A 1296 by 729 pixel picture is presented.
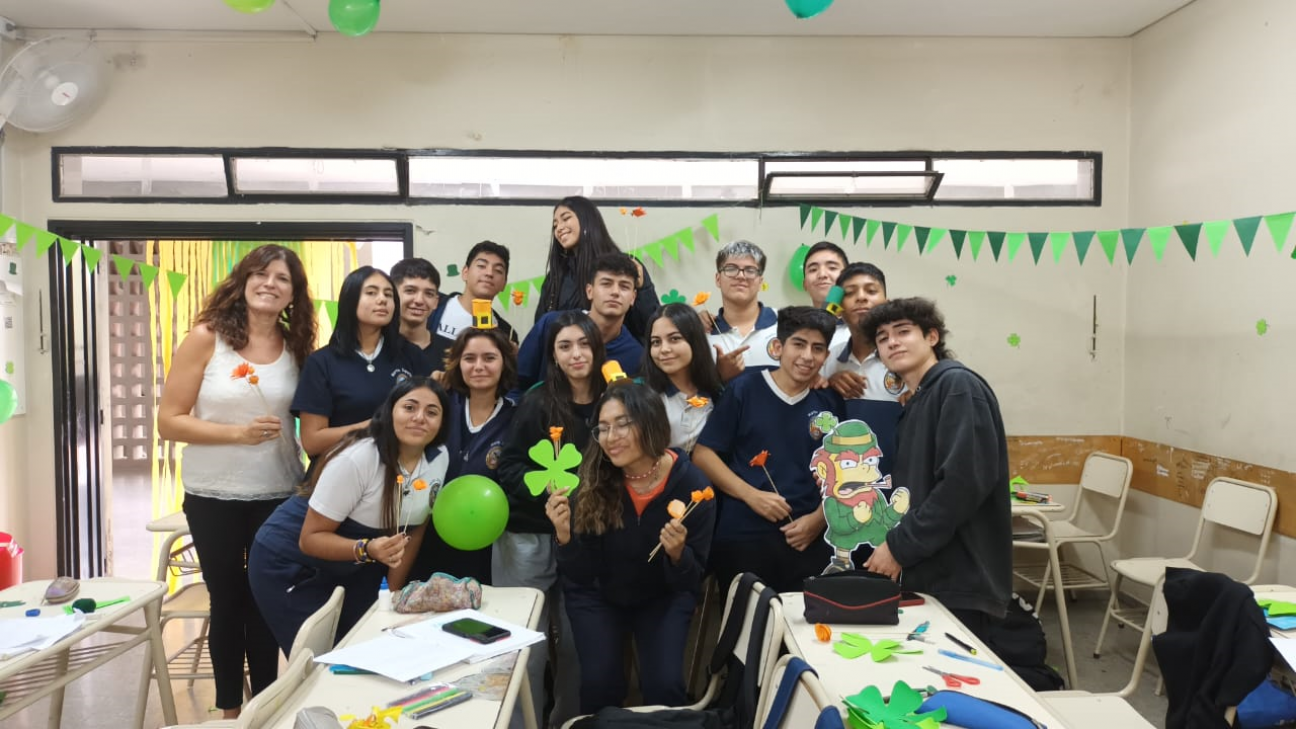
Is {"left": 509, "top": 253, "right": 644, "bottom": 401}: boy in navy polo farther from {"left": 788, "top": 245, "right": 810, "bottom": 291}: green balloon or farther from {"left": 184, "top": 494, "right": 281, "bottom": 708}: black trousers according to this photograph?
{"left": 788, "top": 245, "right": 810, "bottom": 291}: green balloon

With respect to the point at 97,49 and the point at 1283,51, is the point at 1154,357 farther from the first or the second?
the point at 97,49

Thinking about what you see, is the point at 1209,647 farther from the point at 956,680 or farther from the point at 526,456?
the point at 526,456

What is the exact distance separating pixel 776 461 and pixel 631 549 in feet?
1.81

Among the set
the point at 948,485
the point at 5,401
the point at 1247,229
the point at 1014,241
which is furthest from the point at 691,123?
the point at 5,401

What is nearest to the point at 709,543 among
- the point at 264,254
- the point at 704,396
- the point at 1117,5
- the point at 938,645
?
the point at 704,396

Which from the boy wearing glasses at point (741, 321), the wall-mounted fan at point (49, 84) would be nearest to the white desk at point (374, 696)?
the boy wearing glasses at point (741, 321)

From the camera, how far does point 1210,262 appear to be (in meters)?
3.53

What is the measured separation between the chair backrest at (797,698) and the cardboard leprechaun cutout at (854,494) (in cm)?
54

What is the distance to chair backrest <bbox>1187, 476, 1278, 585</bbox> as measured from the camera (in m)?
3.13

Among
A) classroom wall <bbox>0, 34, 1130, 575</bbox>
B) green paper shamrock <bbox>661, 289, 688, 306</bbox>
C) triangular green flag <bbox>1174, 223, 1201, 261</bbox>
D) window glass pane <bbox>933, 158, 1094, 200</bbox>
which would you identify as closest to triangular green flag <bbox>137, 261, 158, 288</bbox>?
classroom wall <bbox>0, 34, 1130, 575</bbox>

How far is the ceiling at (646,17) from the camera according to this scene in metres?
3.65

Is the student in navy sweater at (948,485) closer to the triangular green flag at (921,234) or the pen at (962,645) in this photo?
the pen at (962,645)

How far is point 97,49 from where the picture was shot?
12.8 ft

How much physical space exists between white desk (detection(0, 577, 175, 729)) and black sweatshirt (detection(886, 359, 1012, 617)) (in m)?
2.16
